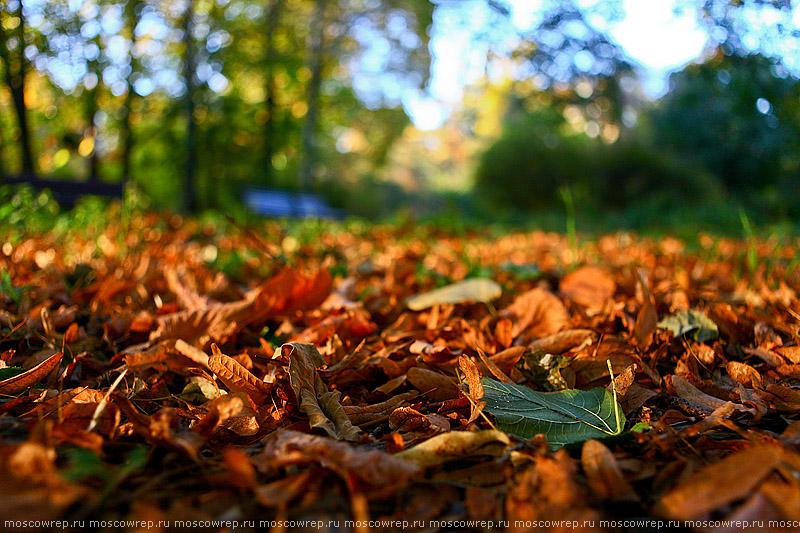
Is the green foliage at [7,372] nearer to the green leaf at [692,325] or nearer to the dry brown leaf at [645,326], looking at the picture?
the dry brown leaf at [645,326]

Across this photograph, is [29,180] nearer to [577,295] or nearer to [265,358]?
[265,358]

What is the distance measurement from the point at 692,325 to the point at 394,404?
821 mm

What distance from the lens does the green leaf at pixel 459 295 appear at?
1.64 metres

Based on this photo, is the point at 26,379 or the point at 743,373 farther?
the point at 743,373

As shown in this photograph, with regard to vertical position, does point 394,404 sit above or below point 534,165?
above

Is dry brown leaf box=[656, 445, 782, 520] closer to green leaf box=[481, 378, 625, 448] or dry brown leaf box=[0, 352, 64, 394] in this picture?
green leaf box=[481, 378, 625, 448]

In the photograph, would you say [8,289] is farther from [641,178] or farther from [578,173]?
[641,178]

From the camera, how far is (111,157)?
11.0 meters

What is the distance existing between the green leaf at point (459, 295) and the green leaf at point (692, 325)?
0.48 m

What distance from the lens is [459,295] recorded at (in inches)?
65.7

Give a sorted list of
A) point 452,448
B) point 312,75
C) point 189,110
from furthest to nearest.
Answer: point 312,75
point 189,110
point 452,448

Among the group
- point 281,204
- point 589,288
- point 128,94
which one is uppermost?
point 128,94

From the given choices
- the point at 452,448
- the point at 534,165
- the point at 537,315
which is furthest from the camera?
the point at 534,165

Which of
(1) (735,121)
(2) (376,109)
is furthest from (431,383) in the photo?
(2) (376,109)
